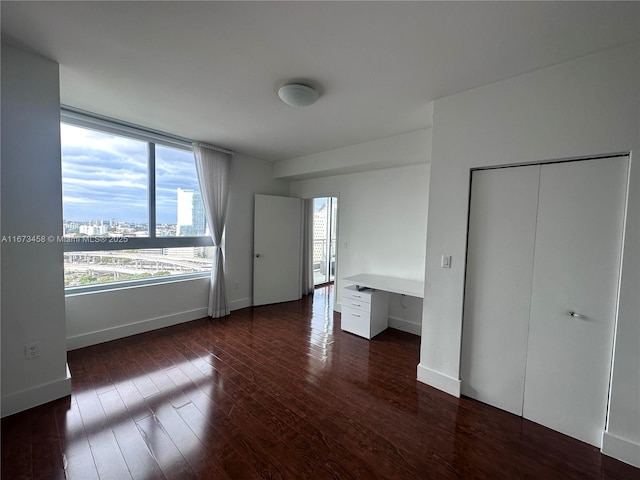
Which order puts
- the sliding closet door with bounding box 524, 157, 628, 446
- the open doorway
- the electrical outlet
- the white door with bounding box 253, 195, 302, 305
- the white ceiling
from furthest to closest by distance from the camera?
the open doorway, the white door with bounding box 253, 195, 302, 305, the electrical outlet, the sliding closet door with bounding box 524, 157, 628, 446, the white ceiling

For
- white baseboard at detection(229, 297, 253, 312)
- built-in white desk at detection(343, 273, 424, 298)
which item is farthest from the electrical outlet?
built-in white desk at detection(343, 273, 424, 298)

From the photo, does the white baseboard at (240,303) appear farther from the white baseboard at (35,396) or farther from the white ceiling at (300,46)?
the white ceiling at (300,46)

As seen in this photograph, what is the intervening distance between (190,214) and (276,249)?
1558 mm

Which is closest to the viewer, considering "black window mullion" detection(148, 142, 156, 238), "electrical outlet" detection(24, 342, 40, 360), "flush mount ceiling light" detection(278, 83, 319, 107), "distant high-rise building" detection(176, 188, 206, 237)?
"electrical outlet" detection(24, 342, 40, 360)

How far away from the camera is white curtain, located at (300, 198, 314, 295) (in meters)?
5.46

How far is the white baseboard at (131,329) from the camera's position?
9.41ft

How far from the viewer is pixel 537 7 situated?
1.35 metres

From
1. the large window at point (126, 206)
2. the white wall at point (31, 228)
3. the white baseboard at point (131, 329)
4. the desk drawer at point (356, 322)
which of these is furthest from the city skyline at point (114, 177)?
the desk drawer at point (356, 322)

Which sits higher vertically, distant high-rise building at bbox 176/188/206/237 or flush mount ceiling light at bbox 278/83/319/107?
flush mount ceiling light at bbox 278/83/319/107

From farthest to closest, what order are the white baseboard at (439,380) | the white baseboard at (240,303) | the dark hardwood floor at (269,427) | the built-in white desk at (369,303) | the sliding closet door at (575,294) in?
1. the white baseboard at (240,303)
2. the built-in white desk at (369,303)
3. the white baseboard at (439,380)
4. the sliding closet door at (575,294)
5. the dark hardwood floor at (269,427)

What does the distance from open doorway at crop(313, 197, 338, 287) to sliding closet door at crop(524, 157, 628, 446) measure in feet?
16.3

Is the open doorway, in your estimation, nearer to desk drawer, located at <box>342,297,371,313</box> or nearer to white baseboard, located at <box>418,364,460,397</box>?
desk drawer, located at <box>342,297,371,313</box>

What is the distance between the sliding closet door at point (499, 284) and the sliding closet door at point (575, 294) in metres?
0.07

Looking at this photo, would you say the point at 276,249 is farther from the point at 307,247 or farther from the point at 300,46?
the point at 300,46
